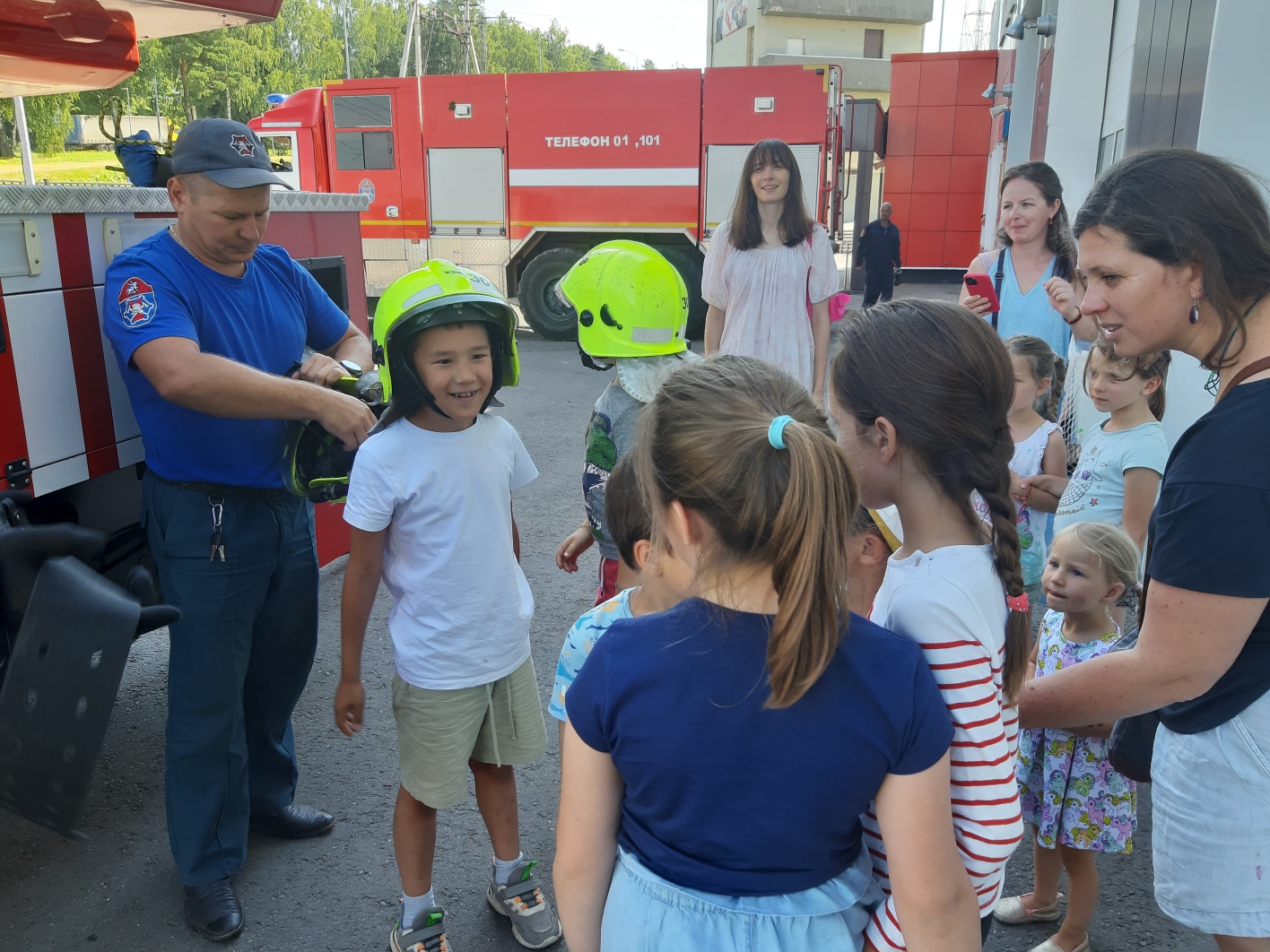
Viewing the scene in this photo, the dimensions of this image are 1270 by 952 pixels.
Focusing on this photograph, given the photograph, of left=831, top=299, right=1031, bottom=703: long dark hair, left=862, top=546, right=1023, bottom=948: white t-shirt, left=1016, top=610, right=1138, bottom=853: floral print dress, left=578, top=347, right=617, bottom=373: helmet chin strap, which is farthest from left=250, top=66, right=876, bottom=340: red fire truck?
left=862, top=546, right=1023, bottom=948: white t-shirt

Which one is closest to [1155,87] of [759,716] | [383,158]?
[759,716]

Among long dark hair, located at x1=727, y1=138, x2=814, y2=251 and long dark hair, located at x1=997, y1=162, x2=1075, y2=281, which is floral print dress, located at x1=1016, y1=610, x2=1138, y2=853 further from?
long dark hair, located at x1=727, y1=138, x2=814, y2=251

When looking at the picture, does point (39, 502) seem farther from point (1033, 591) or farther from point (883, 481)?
point (1033, 591)

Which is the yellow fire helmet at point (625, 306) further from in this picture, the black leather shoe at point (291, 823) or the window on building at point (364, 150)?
the window on building at point (364, 150)

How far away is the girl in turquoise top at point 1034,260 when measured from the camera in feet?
12.3

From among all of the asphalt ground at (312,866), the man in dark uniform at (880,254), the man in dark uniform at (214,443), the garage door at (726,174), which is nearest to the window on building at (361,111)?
the garage door at (726,174)

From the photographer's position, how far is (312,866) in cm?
276

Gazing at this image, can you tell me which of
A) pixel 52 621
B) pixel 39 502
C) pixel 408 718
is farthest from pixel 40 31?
pixel 408 718

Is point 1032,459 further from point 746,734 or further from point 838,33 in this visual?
point 838,33

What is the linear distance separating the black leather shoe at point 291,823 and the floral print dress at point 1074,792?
79.7 inches

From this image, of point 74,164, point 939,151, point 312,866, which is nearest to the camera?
point 312,866

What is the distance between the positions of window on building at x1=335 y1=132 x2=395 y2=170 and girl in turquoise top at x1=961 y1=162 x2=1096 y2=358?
1106 centimetres

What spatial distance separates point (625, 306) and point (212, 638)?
1407mm

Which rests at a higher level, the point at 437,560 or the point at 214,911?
the point at 437,560
